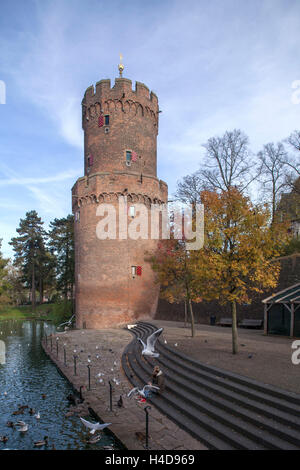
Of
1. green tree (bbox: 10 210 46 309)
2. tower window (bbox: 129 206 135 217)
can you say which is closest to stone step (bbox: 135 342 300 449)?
tower window (bbox: 129 206 135 217)

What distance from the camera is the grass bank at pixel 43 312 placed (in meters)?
35.1

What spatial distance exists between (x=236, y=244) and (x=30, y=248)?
148 feet

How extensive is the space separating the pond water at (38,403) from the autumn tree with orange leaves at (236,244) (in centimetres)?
636

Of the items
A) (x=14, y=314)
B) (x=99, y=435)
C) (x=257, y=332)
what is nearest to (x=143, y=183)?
(x=257, y=332)

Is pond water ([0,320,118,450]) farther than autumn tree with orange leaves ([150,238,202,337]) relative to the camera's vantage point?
No

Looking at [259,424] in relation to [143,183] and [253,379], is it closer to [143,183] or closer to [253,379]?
[253,379]

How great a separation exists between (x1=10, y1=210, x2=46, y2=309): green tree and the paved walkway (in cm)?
3264

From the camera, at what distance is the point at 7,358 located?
56.2 ft

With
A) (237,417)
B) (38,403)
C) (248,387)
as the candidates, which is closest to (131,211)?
(38,403)

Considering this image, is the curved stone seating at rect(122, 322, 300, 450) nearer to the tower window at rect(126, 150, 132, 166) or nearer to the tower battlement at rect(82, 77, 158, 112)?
the tower window at rect(126, 150, 132, 166)

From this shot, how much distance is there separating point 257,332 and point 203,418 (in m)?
11.6

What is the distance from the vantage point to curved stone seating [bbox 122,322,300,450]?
6188 mm

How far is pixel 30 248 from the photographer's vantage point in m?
50.2

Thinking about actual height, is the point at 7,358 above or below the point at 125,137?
below
